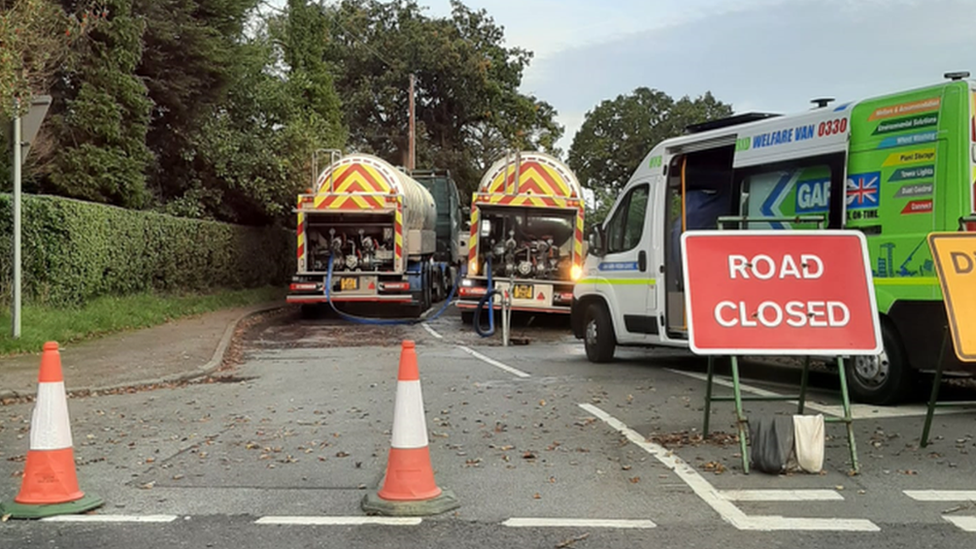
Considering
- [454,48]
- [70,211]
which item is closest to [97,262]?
[70,211]

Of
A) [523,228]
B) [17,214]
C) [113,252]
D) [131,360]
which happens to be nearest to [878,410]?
[131,360]

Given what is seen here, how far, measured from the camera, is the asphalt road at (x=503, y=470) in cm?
482

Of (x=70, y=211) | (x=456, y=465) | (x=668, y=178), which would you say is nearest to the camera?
(x=456, y=465)

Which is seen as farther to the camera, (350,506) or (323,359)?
(323,359)

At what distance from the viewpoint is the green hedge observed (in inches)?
589

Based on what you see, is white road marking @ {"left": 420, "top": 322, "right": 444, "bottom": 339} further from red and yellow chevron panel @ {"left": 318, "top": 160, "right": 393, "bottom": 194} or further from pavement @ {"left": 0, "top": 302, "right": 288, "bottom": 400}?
pavement @ {"left": 0, "top": 302, "right": 288, "bottom": 400}

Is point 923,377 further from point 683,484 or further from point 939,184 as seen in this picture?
point 683,484

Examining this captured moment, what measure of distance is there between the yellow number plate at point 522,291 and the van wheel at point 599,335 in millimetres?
5367

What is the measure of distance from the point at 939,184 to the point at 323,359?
8.36m

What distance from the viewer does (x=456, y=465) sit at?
6.32m

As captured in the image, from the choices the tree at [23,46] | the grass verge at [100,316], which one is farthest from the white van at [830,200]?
the grass verge at [100,316]

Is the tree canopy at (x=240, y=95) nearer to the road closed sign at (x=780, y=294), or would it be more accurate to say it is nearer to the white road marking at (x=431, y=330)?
the white road marking at (x=431, y=330)

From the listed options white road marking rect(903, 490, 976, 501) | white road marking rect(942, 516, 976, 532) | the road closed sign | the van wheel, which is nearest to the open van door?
the van wheel

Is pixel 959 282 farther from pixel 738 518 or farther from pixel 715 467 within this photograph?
pixel 738 518
